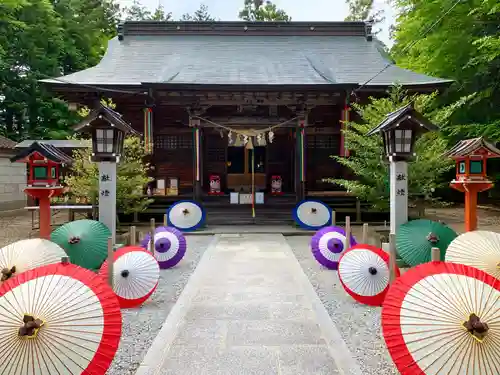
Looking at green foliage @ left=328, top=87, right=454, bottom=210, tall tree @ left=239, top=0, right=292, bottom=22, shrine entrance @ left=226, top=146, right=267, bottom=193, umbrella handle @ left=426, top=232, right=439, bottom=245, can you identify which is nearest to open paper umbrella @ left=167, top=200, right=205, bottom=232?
green foliage @ left=328, top=87, right=454, bottom=210

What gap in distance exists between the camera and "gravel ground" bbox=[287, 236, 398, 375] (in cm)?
364

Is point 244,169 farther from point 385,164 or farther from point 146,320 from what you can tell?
point 146,320

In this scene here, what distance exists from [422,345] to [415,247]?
143 inches

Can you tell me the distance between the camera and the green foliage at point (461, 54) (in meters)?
14.5

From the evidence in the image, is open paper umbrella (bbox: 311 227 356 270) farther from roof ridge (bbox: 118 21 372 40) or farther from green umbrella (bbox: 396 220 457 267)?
roof ridge (bbox: 118 21 372 40)

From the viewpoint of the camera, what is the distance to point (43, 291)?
285 centimetres

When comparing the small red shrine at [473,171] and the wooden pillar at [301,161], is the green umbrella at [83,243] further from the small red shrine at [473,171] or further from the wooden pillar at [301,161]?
the wooden pillar at [301,161]

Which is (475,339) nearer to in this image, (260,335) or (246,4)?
(260,335)

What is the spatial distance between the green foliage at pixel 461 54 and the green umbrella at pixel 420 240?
9.07 m

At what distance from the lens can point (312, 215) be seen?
11930mm

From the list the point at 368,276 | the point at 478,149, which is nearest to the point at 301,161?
the point at 478,149

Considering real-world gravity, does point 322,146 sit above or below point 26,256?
above

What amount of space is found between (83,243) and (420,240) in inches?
219

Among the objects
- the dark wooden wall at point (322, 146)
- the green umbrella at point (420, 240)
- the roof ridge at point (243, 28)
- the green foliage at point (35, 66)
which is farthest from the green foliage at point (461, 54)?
the green foliage at point (35, 66)
